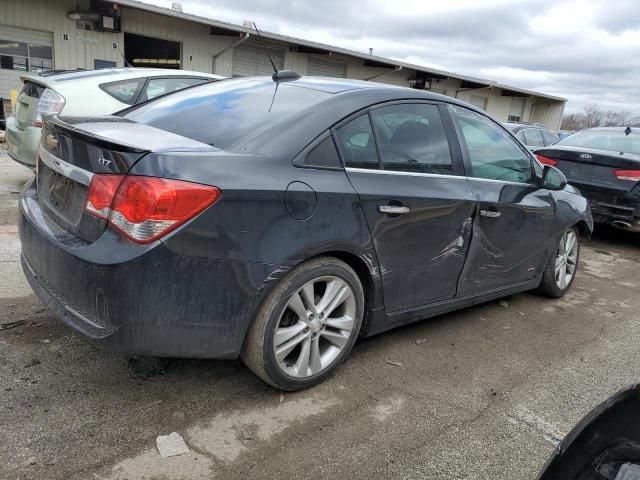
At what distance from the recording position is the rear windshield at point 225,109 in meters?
2.65

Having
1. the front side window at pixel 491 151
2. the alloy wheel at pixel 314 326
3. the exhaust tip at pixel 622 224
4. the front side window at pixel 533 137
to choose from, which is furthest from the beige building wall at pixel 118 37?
the alloy wheel at pixel 314 326

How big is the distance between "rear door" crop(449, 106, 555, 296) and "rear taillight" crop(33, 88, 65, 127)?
13.7ft

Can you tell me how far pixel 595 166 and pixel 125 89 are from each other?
5.83m

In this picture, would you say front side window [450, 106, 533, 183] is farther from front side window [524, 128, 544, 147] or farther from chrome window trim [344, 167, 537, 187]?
front side window [524, 128, 544, 147]

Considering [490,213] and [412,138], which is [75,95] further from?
[490,213]

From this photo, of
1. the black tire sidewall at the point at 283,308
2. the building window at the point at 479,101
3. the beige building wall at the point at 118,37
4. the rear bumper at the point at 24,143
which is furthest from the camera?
the building window at the point at 479,101

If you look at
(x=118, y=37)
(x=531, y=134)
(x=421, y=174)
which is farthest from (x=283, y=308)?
(x=118, y=37)

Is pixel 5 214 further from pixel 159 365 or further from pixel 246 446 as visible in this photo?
pixel 246 446

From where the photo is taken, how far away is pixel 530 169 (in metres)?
3.96

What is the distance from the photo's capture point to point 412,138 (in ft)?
10.1

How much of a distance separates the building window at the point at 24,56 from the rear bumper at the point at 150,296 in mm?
13553

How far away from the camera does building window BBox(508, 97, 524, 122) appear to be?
1257 inches

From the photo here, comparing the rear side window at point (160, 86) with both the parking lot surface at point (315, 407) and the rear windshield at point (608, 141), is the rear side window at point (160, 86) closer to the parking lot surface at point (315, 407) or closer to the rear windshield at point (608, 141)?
the parking lot surface at point (315, 407)

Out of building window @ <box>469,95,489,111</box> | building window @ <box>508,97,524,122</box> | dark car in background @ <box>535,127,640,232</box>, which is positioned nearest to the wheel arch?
dark car in background @ <box>535,127,640,232</box>
